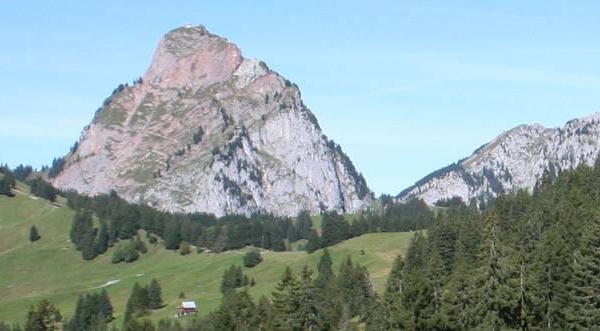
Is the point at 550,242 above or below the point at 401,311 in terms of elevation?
above

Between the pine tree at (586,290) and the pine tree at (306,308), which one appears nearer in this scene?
the pine tree at (586,290)

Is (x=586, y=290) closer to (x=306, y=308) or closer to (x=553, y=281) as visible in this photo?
(x=553, y=281)

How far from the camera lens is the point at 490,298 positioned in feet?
260

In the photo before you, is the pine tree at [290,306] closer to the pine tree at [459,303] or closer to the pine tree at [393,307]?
the pine tree at [393,307]

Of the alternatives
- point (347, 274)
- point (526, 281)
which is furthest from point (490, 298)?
point (347, 274)

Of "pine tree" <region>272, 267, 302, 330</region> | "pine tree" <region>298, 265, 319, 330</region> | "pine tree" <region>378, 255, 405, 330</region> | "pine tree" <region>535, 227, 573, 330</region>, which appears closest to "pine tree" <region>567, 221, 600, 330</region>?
"pine tree" <region>535, 227, 573, 330</region>

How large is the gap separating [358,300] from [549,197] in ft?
133

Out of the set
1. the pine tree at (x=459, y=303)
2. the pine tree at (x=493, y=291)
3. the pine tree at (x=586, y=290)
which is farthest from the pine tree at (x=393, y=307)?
the pine tree at (x=586, y=290)

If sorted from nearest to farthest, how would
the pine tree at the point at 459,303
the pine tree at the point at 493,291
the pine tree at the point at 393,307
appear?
1. the pine tree at the point at 493,291
2. the pine tree at the point at 393,307
3. the pine tree at the point at 459,303

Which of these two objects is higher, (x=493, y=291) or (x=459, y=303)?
(x=493, y=291)

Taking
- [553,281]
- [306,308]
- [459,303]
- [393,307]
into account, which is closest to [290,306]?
[306,308]

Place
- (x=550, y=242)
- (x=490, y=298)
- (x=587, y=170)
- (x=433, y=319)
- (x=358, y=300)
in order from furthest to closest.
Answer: (x=587, y=170) < (x=358, y=300) < (x=550, y=242) < (x=433, y=319) < (x=490, y=298)

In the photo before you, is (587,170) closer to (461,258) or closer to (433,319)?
(461,258)

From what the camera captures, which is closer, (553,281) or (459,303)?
(459,303)
